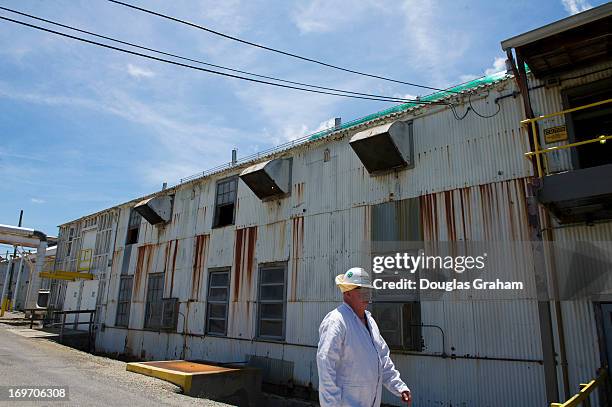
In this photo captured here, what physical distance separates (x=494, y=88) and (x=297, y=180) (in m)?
5.22

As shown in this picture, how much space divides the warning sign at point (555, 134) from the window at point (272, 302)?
6.46 metres

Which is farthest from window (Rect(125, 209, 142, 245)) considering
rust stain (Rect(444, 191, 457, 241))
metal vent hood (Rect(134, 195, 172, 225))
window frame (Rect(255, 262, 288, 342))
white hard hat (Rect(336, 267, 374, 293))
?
white hard hat (Rect(336, 267, 374, 293))

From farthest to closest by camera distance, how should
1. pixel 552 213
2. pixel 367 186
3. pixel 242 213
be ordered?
pixel 242 213, pixel 367 186, pixel 552 213

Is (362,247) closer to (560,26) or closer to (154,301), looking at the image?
(560,26)

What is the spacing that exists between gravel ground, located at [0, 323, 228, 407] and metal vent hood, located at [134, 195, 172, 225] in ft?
17.8

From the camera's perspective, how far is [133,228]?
17469 millimetres

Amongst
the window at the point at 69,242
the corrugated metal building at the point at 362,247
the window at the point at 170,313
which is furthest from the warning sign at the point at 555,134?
the window at the point at 69,242

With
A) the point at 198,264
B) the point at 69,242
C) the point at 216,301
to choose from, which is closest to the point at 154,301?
the point at 198,264

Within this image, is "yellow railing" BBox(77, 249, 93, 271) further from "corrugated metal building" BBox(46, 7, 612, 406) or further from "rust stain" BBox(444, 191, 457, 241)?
"rust stain" BBox(444, 191, 457, 241)

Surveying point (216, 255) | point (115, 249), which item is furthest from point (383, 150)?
point (115, 249)

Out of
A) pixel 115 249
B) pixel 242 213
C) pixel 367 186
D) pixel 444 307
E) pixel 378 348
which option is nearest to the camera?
pixel 378 348

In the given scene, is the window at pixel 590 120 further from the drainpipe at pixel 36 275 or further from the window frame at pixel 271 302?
the drainpipe at pixel 36 275

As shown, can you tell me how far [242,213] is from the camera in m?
12.3

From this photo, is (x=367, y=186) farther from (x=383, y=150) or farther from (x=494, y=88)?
(x=494, y=88)
